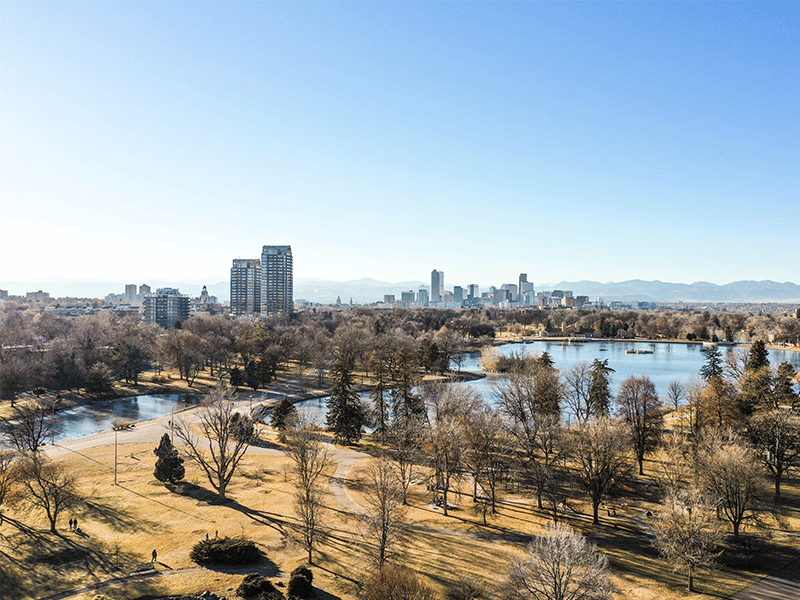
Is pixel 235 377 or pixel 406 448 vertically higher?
pixel 406 448

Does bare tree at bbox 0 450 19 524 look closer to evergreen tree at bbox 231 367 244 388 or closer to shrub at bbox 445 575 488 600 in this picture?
shrub at bbox 445 575 488 600

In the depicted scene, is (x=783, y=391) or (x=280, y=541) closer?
(x=280, y=541)

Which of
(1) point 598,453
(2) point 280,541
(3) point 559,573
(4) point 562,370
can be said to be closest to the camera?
(3) point 559,573

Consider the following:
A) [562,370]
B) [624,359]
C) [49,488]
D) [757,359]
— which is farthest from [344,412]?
[624,359]

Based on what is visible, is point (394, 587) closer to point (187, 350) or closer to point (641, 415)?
point (641, 415)

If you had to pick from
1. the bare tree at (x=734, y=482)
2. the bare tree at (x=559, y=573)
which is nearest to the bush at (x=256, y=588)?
the bare tree at (x=559, y=573)

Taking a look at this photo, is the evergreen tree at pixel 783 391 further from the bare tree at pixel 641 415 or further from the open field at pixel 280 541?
the open field at pixel 280 541
